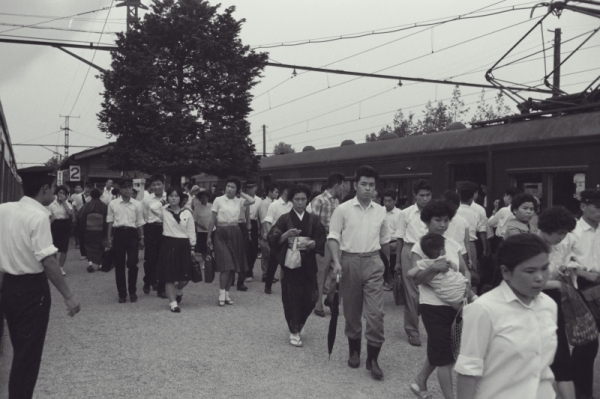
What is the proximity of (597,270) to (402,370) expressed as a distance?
1944 millimetres

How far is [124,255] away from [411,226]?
4442 millimetres

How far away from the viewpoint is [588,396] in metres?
4.51

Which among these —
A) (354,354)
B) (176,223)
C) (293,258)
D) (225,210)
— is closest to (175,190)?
(176,223)

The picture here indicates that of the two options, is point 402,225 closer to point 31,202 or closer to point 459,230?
point 459,230

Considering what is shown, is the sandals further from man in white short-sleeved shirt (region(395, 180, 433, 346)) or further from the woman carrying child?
man in white short-sleeved shirt (region(395, 180, 433, 346))

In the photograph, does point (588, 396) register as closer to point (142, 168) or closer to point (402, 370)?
point (402, 370)

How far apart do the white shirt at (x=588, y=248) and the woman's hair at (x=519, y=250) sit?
2.38m

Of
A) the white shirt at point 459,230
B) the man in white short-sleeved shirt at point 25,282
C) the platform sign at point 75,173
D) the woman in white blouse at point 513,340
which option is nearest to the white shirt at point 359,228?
the white shirt at point 459,230

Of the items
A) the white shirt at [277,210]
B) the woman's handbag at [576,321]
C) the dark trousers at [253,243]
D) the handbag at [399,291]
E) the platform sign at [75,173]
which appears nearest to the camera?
the woman's handbag at [576,321]

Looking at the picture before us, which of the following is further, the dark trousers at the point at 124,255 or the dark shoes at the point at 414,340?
the dark trousers at the point at 124,255

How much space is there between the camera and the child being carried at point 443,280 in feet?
14.5

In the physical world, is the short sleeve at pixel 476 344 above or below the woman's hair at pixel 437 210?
below

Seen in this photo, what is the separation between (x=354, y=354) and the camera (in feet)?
18.5

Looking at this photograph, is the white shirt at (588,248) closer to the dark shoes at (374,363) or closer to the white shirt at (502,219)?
the dark shoes at (374,363)
